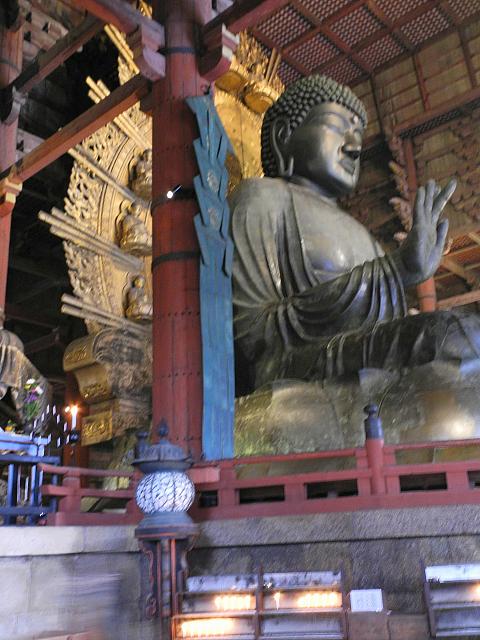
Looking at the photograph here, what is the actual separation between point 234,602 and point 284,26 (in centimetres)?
603

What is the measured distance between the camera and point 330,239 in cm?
437

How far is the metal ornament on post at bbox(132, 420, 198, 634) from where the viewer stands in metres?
2.50

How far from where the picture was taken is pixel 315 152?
15.2 ft

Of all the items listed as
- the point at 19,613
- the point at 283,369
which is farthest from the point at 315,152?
the point at 19,613

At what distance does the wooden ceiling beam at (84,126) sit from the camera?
4029 millimetres

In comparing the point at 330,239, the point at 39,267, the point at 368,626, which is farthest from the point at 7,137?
the point at 368,626

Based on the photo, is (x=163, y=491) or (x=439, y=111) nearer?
(x=163, y=491)

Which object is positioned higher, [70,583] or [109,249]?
[109,249]

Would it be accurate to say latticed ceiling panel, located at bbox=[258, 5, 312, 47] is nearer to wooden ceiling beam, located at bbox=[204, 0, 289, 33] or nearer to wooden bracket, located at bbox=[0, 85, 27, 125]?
wooden bracket, located at bbox=[0, 85, 27, 125]

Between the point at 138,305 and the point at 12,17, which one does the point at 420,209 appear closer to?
the point at 138,305

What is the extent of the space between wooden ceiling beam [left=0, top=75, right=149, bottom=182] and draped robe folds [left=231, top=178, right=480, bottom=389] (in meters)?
0.86

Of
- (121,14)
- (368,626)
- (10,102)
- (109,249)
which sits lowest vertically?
(368,626)

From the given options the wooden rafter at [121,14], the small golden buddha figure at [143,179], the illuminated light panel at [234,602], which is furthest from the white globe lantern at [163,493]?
the small golden buddha figure at [143,179]

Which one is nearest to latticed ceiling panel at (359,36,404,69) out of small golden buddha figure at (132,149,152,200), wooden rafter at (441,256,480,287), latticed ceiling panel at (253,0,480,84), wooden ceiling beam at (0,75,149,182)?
latticed ceiling panel at (253,0,480,84)
